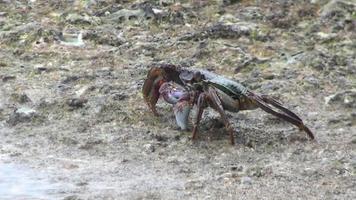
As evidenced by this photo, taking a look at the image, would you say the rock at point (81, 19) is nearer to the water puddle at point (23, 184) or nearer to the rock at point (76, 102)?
the rock at point (76, 102)

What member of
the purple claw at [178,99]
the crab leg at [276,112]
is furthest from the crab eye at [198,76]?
the crab leg at [276,112]

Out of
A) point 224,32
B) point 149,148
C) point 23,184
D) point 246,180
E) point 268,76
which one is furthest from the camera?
point 224,32

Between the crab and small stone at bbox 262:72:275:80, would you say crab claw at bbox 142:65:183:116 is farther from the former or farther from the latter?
small stone at bbox 262:72:275:80

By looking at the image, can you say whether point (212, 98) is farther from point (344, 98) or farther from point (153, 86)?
point (344, 98)

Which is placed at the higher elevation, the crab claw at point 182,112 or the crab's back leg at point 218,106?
the crab's back leg at point 218,106

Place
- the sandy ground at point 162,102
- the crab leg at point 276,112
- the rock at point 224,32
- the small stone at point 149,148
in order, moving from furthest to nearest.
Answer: the rock at point 224,32 < the small stone at point 149,148 < the crab leg at point 276,112 < the sandy ground at point 162,102

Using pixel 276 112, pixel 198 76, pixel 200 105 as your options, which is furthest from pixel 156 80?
pixel 276 112

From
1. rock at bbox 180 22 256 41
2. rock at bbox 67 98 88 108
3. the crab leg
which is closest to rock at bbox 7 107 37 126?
rock at bbox 67 98 88 108
